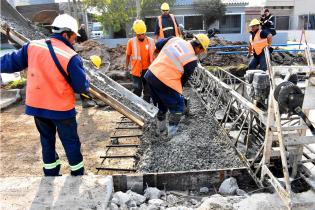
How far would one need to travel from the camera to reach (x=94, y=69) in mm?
7449

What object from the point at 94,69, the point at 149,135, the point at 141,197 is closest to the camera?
the point at 141,197

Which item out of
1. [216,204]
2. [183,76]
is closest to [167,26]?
[183,76]

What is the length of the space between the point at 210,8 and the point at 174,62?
2076cm

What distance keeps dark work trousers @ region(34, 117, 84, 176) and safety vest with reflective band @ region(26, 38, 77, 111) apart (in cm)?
20

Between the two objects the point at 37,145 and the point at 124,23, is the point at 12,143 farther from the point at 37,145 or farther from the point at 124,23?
the point at 124,23

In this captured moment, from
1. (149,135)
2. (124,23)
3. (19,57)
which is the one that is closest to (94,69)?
(149,135)

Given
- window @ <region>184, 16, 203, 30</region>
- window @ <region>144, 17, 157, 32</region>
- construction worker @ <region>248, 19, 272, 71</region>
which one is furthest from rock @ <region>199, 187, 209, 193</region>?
window @ <region>184, 16, 203, 30</region>

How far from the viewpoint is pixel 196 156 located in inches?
164

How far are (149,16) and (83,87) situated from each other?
2120 centimetres

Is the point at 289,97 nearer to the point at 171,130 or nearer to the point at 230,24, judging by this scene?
the point at 171,130

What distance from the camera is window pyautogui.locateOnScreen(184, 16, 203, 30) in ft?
82.0

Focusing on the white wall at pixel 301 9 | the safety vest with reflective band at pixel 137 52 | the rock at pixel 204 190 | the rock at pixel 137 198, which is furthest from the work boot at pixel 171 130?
the white wall at pixel 301 9

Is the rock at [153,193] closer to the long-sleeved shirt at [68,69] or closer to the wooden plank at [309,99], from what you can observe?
the long-sleeved shirt at [68,69]

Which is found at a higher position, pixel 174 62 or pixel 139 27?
pixel 139 27
